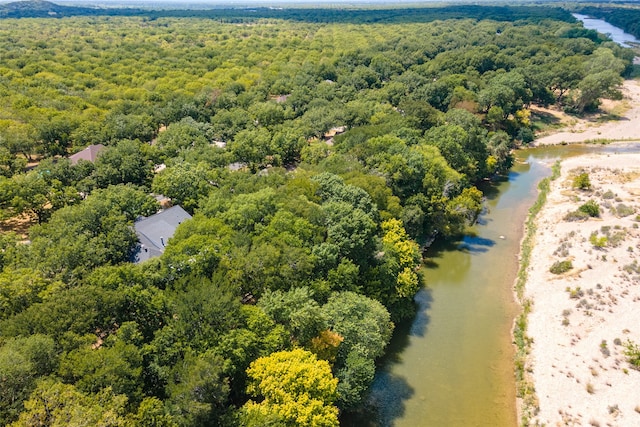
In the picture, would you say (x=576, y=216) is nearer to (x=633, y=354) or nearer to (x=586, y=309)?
(x=586, y=309)

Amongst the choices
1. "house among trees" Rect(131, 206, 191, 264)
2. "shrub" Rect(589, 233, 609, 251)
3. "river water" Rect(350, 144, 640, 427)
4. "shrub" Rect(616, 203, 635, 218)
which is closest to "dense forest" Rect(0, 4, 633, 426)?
"house among trees" Rect(131, 206, 191, 264)

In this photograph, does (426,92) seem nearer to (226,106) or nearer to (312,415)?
(226,106)

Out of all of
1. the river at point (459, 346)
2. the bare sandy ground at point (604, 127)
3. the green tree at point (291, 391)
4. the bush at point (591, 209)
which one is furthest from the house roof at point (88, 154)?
the bare sandy ground at point (604, 127)

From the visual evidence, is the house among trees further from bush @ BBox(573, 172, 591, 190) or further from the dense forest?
bush @ BBox(573, 172, 591, 190)

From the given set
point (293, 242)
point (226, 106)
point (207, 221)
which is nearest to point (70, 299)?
point (207, 221)

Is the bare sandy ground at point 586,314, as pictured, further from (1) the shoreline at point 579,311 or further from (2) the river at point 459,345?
(2) the river at point 459,345

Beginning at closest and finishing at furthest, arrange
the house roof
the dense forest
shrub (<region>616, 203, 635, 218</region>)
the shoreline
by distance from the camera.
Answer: the dense forest → the shoreline → shrub (<region>616, 203, 635, 218</region>) → the house roof
